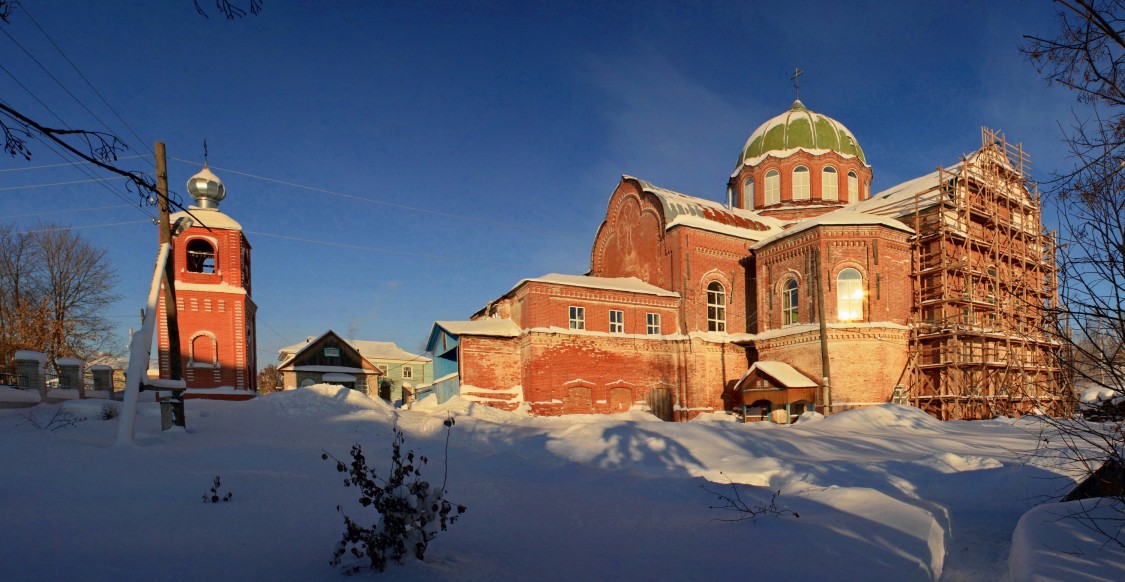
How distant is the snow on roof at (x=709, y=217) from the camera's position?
1107 inches

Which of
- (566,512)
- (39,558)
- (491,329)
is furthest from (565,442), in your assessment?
(491,329)

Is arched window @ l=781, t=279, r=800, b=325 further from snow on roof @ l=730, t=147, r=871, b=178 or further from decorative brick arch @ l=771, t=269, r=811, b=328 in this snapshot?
snow on roof @ l=730, t=147, r=871, b=178

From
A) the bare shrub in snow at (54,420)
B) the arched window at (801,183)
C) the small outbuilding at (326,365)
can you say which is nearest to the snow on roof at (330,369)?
the small outbuilding at (326,365)

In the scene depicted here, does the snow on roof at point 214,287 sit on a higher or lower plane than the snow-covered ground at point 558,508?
higher

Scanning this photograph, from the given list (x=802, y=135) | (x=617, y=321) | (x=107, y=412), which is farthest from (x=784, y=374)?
(x=107, y=412)

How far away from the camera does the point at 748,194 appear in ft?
114

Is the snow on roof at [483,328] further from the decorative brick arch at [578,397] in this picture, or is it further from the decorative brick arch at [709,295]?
the decorative brick arch at [709,295]

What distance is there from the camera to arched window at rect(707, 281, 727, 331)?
1115 inches

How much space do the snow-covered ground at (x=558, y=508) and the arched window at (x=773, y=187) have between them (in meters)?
21.5

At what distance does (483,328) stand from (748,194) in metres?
18.1

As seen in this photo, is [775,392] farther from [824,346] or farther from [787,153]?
[787,153]

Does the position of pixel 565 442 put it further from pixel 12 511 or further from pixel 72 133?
pixel 72 133

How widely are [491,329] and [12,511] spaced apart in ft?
67.5

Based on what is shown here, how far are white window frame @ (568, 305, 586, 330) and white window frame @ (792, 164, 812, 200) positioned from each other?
1497cm
